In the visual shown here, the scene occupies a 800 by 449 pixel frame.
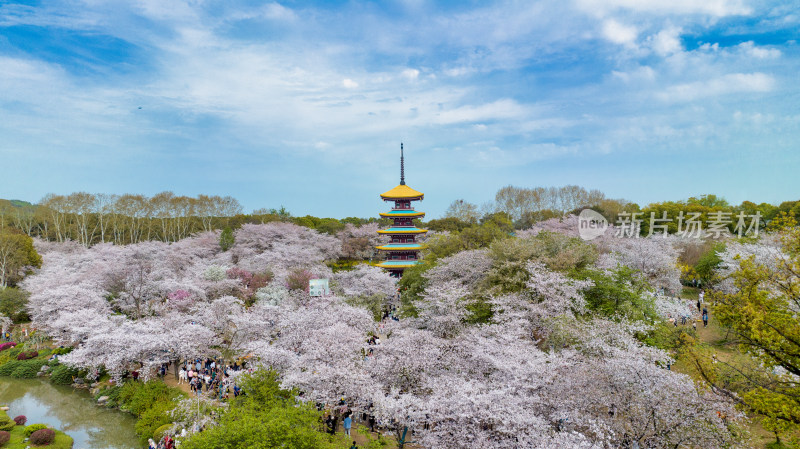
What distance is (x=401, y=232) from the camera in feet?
143

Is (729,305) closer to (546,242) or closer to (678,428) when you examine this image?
(678,428)

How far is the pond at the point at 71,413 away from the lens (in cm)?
1858

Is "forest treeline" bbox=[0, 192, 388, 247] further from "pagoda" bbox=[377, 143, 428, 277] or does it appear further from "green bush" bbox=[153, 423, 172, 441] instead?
"green bush" bbox=[153, 423, 172, 441]

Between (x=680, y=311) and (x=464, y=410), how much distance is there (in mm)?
18738

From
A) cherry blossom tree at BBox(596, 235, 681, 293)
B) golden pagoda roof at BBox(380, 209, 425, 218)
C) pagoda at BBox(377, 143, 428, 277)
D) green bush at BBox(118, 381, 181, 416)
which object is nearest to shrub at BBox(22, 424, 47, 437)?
green bush at BBox(118, 381, 181, 416)

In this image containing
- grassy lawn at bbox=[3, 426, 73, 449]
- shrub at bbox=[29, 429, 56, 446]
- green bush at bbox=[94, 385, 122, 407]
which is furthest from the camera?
green bush at bbox=[94, 385, 122, 407]

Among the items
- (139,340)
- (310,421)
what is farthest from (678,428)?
(139,340)

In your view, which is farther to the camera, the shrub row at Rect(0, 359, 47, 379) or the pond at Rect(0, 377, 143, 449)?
the shrub row at Rect(0, 359, 47, 379)

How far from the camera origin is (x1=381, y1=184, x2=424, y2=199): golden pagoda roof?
44.7 m

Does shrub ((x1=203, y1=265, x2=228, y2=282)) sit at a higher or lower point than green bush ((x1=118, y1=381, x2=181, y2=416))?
higher

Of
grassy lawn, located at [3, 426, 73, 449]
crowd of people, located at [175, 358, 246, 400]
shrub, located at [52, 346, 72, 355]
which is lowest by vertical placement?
grassy lawn, located at [3, 426, 73, 449]

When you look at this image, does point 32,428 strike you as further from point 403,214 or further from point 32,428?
point 403,214

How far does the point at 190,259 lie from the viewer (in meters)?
44.2

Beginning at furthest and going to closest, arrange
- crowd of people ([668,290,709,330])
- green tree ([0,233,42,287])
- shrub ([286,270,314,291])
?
green tree ([0,233,42,287]) < shrub ([286,270,314,291]) < crowd of people ([668,290,709,330])
